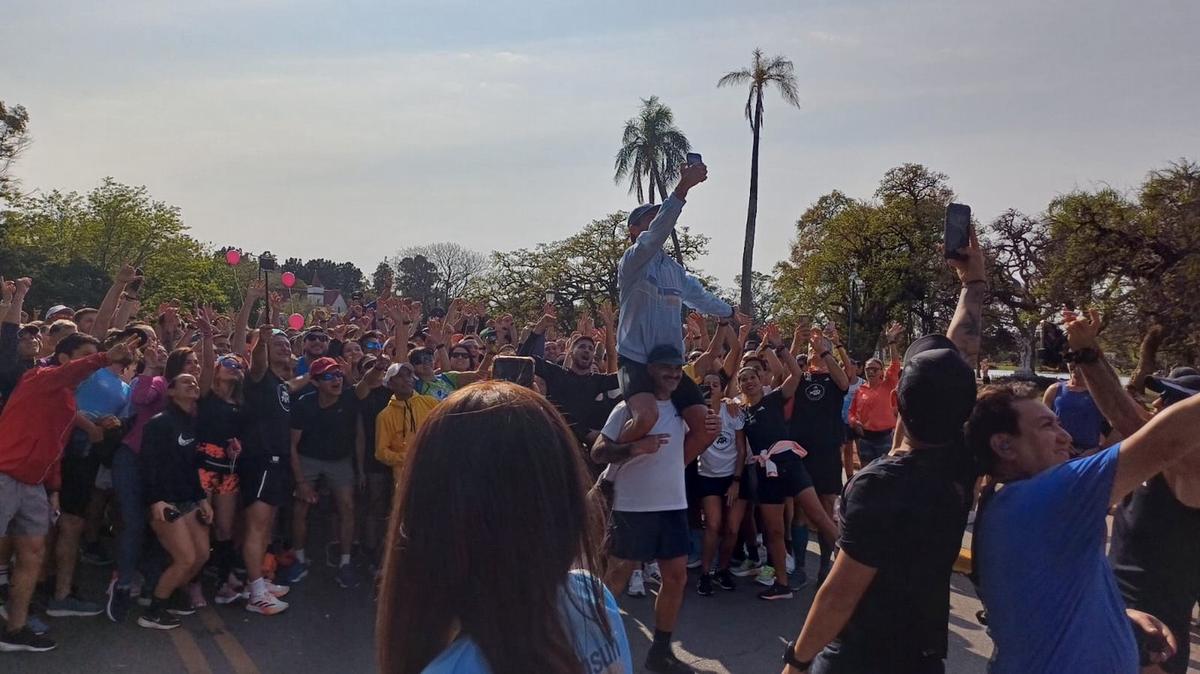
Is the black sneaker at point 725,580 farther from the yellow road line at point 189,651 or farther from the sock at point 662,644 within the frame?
the yellow road line at point 189,651

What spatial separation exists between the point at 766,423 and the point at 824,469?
0.82m

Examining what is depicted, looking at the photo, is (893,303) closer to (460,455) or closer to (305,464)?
(305,464)

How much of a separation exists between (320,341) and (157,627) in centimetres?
288

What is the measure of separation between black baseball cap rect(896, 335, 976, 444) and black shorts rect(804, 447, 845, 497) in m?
5.12

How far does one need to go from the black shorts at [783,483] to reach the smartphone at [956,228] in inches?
159

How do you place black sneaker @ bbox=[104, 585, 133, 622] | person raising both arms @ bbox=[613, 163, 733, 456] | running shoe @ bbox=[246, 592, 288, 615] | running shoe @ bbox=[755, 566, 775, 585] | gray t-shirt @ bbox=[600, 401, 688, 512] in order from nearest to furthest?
person raising both arms @ bbox=[613, 163, 733, 456] → gray t-shirt @ bbox=[600, 401, 688, 512] → black sneaker @ bbox=[104, 585, 133, 622] → running shoe @ bbox=[246, 592, 288, 615] → running shoe @ bbox=[755, 566, 775, 585]

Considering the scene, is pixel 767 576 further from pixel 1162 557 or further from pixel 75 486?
pixel 75 486

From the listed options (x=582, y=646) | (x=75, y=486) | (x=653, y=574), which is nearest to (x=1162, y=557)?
(x=582, y=646)

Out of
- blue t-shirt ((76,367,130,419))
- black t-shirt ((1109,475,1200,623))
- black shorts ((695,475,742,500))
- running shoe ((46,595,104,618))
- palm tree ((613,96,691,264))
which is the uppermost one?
palm tree ((613,96,691,264))

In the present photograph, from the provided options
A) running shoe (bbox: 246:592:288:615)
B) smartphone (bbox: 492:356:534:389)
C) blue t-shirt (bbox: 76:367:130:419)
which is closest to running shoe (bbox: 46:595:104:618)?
running shoe (bbox: 246:592:288:615)

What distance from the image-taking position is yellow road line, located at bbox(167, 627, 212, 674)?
5.37 m

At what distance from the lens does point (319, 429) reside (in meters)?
7.21

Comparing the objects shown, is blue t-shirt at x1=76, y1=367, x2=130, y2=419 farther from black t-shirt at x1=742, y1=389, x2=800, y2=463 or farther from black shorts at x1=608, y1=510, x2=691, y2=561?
black t-shirt at x1=742, y1=389, x2=800, y2=463

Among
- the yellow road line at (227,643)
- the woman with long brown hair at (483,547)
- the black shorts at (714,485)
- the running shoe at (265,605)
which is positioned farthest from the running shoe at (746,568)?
the woman with long brown hair at (483,547)
